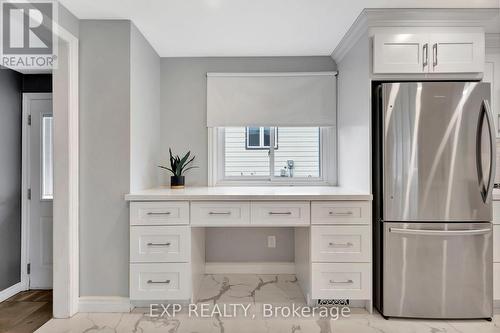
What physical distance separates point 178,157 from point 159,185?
37cm

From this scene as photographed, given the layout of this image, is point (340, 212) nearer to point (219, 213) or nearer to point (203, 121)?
point (219, 213)

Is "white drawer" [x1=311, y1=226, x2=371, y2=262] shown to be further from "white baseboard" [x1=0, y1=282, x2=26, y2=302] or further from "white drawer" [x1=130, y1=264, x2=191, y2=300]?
"white baseboard" [x1=0, y1=282, x2=26, y2=302]

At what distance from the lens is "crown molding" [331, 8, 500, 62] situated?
7.36 feet

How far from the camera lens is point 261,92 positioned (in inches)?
125

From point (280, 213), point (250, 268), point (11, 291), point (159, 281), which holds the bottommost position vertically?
point (11, 291)

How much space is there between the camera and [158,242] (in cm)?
236

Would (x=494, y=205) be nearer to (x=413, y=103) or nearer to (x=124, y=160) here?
(x=413, y=103)

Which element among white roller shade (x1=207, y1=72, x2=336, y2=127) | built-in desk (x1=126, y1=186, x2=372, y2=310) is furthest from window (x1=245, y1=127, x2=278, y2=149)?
built-in desk (x1=126, y1=186, x2=372, y2=310)

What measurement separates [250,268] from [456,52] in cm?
272

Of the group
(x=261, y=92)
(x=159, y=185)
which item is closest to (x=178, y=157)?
(x=159, y=185)

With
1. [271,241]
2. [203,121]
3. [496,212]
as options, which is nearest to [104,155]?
[203,121]

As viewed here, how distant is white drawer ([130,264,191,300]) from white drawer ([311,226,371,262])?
1.06m

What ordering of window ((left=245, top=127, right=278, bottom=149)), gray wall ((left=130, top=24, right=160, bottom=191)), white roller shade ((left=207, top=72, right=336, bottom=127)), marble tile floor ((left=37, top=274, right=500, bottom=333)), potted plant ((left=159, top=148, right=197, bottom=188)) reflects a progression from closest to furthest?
marble tile floor ((left=37, top=274, right=500, bottom=333)), gray wall ((left=130, top=24, right=160, bottom=191)), potted plant ((left=159, top=148, right=197, bottom=188)), white roller shade ((left=207, top=72, right=336, bottom=127)), window ((left=245, top=127, right=278, bottom=149))

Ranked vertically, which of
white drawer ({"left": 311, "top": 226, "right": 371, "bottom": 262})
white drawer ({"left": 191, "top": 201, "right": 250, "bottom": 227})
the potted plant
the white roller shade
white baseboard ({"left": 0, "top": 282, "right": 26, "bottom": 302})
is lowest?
white baseboard ({"left": 0, "top": 282, "right": 26, "bottom": 302})
